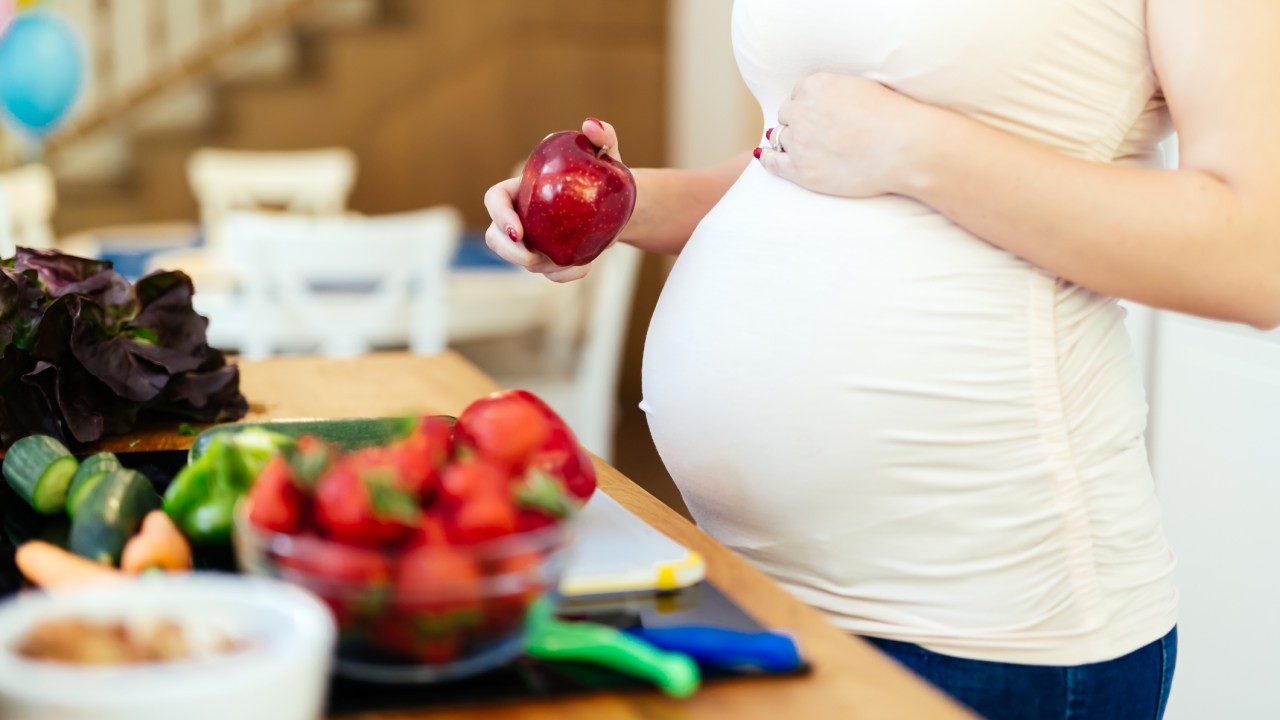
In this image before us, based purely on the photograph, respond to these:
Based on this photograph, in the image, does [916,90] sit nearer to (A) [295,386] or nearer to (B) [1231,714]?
(A) [295,386]

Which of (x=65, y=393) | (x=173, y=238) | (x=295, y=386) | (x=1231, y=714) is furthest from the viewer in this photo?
(x=173, y=238)

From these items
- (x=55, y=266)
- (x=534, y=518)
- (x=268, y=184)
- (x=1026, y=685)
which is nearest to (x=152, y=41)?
(x=268, y=184)

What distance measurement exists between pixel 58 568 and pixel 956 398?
0.58 meters

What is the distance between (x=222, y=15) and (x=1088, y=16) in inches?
186

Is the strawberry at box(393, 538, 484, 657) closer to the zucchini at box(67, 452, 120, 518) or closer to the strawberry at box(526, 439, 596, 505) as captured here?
the strawberry at box(526, 439, 596, 505)

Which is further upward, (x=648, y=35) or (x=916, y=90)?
(x=916, y=90)

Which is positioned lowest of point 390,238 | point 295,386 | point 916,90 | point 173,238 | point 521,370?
point 521,370

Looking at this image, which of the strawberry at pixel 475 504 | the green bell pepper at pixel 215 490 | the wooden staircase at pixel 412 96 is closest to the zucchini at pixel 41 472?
the green bell pepper at pixel 215 490

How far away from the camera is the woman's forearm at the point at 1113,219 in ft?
2.75

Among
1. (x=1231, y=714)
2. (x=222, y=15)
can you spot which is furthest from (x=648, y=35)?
(x=1231, y=714)

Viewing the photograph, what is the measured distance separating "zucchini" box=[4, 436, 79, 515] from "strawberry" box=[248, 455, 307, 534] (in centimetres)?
33

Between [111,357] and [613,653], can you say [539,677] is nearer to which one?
[613,653]

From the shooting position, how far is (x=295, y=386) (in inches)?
56.5

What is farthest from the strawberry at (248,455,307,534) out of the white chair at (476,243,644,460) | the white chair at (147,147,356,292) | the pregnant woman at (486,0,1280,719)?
the white chair at (147,147,356,292)
